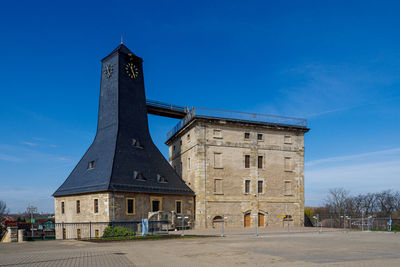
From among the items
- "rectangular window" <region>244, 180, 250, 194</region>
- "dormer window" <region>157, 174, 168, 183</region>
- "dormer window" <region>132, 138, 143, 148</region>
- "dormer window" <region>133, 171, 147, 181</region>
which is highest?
"dormer window" <region>132, 138, 143, 148</region>

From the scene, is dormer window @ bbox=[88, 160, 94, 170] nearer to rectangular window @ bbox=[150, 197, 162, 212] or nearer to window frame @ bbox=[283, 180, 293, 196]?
rectangular window @ bbox=[150, 197, 162, 212]

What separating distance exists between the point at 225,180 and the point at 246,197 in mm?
3108

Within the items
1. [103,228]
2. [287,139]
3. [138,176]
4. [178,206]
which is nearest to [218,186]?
[178,206]

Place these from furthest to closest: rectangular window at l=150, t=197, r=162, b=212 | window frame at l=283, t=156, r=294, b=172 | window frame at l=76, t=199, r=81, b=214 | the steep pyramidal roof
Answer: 1. window frame at l=283, t=156, r=294, b=172
2. rectangular window at l=150, t=197, r=162, b=212
3. window frame at l=76, t=199, r=81, b=214
4. the steep pyramidal roof

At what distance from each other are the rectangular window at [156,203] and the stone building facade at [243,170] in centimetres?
437

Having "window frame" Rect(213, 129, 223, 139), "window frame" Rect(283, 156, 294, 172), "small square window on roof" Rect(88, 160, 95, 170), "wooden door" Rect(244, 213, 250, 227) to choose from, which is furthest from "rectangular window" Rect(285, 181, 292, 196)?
"small square window on roof" Rect(88, 160, 95, 170)

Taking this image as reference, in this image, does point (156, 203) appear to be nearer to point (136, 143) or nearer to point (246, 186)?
point (136, 143)

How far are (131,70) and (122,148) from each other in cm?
983

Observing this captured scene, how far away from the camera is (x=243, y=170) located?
119ft

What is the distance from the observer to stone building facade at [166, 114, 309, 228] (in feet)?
113

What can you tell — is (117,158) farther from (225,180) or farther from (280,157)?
(280,157)

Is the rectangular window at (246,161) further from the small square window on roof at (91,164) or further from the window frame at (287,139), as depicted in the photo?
the small square window on roof at (91,164)

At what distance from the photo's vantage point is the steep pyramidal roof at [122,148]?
1194 inches

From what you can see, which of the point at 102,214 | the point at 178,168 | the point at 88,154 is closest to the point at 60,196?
the point at 88,154
